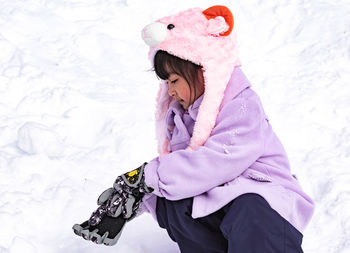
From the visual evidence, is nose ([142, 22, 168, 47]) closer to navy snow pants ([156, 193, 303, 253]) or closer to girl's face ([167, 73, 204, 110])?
girl's face ([167, 73, 204, 110])

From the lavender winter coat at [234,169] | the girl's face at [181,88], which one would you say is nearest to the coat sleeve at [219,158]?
the lavender winter coat at [234,169]

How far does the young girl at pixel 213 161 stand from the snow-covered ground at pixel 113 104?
0.40 meters

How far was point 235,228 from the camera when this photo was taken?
136 cm

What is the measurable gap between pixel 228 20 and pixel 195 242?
2.55 feet

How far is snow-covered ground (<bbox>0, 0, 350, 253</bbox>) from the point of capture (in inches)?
79.7

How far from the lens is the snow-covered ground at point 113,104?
6.64ft

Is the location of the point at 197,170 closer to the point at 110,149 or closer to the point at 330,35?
the point at 110,149

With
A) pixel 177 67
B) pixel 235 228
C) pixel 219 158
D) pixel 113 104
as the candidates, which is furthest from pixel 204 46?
pixel 113 104

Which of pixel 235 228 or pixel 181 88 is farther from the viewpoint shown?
pixel 181 88

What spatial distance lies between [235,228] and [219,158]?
229mm

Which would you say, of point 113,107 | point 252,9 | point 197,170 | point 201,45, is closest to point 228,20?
point 201,45

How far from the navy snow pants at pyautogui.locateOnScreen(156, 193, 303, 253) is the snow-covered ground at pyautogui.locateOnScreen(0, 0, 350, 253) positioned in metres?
0.34

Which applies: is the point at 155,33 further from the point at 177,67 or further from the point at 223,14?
the point at 223,14

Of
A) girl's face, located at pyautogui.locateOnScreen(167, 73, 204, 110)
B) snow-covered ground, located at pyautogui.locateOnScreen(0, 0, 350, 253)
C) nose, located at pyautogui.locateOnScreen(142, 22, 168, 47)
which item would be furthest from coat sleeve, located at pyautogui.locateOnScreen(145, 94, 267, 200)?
snow-covered ground, located at pyautogui.locateOnScreen(0, 0, 350, 253)
